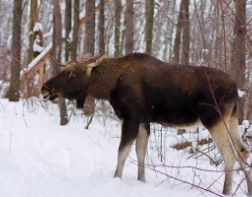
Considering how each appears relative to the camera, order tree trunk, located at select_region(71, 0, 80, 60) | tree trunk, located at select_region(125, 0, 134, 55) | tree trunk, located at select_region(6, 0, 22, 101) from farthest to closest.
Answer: tree trunk, located at select_region(6, 0, 22, 101) → tree trunk, located at select_region(71, 0, 80, 60) → tree trunk, located at select_region(125, 0, 134, 55)

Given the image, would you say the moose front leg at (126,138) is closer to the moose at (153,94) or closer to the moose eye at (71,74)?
the moose at (153,94)

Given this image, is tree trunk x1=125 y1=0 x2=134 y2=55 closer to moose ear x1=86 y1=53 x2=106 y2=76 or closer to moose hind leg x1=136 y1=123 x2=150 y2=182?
moose ear x1=86 y1=53 x2=106 y2=76

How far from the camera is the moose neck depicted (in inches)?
278

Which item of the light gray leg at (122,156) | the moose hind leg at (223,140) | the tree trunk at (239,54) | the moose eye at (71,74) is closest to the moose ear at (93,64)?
the moose eye at (71,74)

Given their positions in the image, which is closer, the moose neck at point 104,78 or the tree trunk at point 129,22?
the moose neck at point 104,78

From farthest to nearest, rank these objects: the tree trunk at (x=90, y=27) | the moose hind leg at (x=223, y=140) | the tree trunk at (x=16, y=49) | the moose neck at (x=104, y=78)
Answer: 1. the tree trunk at (x=16, y=49)
2. the tree trunk at (x=90, y=27)
3. the moose neck at (x=104, y=78)
4. the moose hind leg at (x=223, y=140)

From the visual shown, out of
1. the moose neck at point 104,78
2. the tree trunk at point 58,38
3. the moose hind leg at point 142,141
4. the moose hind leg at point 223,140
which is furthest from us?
the tree trunk at point 58,38

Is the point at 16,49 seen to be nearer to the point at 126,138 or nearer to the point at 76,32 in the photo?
the point at 76,32

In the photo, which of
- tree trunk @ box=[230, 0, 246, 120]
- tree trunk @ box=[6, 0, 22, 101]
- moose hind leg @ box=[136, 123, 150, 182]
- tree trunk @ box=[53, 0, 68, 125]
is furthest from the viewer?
tree trunk @ box=[6, 0, 22, 101]

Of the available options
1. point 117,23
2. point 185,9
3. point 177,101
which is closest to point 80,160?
point 177,101

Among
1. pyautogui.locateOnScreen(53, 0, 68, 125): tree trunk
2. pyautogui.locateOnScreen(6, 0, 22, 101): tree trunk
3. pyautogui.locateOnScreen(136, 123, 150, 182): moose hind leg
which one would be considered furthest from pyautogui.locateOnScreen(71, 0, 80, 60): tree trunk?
pyautogui.locateOnScreen(136, 123, 150, 182): moose hind leg

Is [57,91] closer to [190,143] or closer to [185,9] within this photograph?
[190,143]

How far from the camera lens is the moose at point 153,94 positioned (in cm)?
631

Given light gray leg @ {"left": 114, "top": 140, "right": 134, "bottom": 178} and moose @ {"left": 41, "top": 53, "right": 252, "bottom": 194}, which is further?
light gray leg @ {"left": 114, "top": 140, "right": 134, "bottom": 178}
